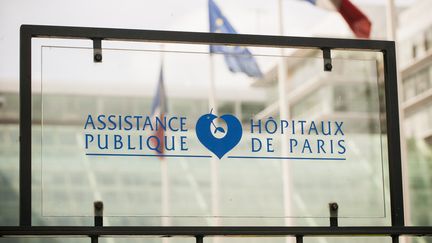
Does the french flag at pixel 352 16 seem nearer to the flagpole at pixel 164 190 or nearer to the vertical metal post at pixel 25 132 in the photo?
the flagpole at pixel 164 190

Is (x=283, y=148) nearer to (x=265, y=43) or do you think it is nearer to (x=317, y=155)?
(x=317, y=155)

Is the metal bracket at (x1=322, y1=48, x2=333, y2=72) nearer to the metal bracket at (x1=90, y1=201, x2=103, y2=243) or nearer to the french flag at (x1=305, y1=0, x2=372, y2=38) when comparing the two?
the metal bracket at (x1=90, y1=201, x2=103, y2=243)

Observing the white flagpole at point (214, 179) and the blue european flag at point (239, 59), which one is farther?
the blue european flag at point (239, 59)

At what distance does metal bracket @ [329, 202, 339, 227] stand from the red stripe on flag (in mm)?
9190

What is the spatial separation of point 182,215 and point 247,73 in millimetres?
1685

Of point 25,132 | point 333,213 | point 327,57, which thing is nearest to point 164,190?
point 25,132

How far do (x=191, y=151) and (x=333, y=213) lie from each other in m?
1.19

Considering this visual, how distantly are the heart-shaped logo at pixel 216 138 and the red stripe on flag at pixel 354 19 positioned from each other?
30.4 feet

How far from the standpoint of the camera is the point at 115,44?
8383 mm

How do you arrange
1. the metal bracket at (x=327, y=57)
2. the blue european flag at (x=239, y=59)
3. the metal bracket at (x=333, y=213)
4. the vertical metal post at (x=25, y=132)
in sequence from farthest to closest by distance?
the blue european flag at (x=239, y=59), the metal bracket at (x=327, y=57), the metal bracket at (x=333, y=213), the vertical metal post at (x=25, y=132)

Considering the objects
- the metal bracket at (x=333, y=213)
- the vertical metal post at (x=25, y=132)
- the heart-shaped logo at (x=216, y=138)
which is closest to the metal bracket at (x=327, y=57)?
the heart-shaped logo at (x=216, y=138)

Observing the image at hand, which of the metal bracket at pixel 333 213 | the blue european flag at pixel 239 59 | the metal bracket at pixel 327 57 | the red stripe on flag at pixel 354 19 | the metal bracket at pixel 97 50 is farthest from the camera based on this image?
the red stripe on flag at pixel 354 19

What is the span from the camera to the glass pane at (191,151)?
8.20 meters

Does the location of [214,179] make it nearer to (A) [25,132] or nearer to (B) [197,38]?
(B) [197,38]
